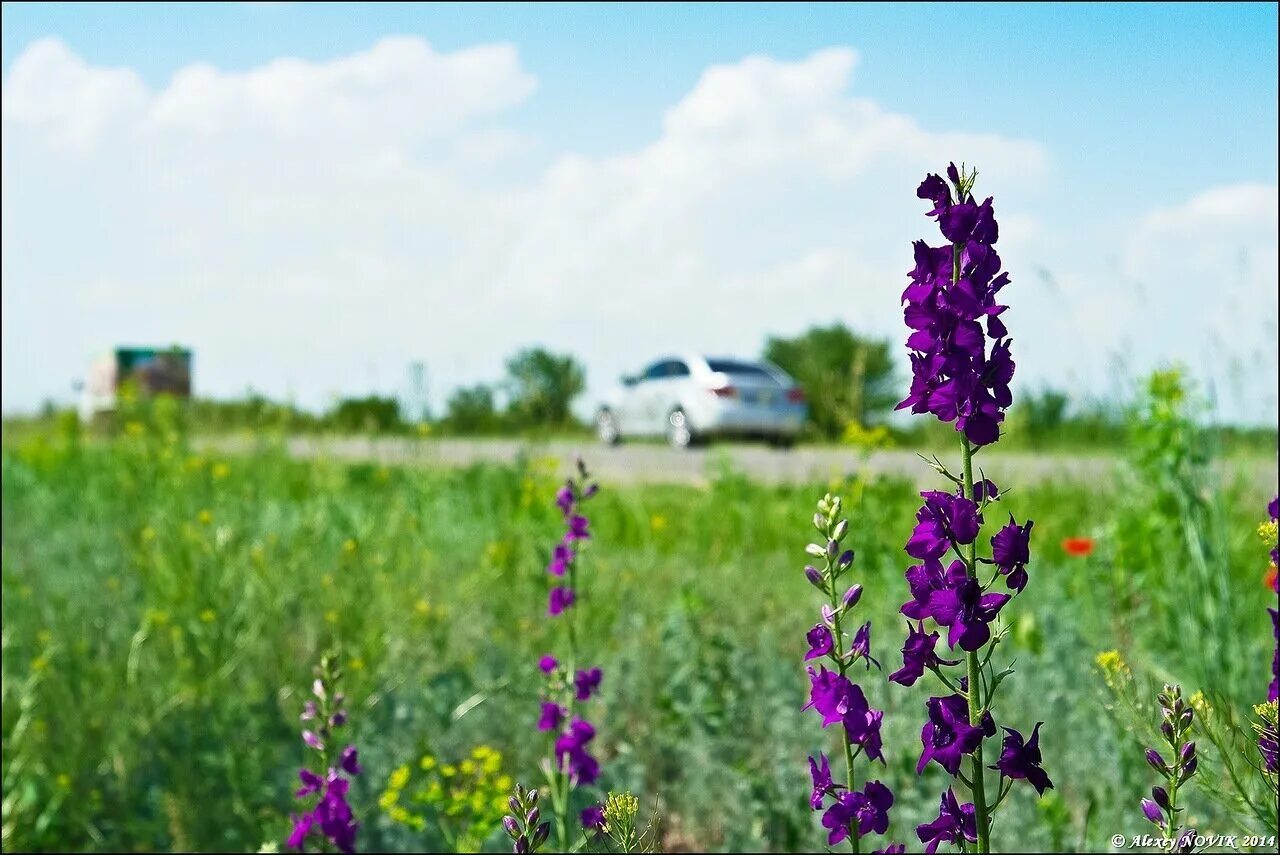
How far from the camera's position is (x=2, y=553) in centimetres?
505

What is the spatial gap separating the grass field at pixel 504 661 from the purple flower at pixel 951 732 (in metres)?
1.39

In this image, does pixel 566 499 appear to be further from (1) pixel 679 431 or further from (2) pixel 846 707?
(1) pixel 679 431

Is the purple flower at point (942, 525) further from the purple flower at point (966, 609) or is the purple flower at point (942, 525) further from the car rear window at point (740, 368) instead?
the car rear window at point (740, 368)

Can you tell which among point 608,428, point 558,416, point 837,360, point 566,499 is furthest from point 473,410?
point 837,360

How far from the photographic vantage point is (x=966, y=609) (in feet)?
4.39

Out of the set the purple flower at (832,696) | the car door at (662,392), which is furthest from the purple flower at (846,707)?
the car door at (662,392)

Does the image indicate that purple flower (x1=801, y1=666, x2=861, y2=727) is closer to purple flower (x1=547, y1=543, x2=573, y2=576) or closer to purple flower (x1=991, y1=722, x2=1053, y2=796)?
purple flower (x1=991, y1=722, x2=1053, y2=796)

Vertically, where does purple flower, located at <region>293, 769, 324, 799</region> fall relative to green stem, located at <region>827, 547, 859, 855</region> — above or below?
below

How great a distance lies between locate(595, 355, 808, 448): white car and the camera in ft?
59.0

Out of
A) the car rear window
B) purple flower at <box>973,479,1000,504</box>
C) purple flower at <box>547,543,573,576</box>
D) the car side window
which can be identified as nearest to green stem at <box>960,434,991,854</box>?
purple flower at <box>973,479,1000,504</box>

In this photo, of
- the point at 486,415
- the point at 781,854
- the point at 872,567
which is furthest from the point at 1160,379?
the point at 486,415

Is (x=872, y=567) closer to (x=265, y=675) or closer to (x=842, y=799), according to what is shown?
(x=265, y=675)

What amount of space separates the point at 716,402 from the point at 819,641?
54.2 feet

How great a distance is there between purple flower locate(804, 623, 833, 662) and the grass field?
1358 millimetres
